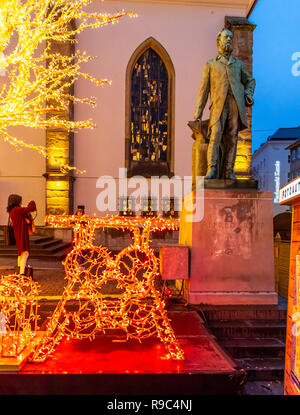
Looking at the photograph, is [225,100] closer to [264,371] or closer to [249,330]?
[249,330]

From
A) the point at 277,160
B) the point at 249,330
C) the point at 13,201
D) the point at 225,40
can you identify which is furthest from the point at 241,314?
the point at 277,160

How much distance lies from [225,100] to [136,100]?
1048 centimetres

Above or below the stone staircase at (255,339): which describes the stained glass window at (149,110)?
above

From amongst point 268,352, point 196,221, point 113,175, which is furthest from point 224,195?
point 113,175

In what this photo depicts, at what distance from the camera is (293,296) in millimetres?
2721

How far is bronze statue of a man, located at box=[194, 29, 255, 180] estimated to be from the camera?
5414 mm

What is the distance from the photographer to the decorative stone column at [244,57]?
12875mm

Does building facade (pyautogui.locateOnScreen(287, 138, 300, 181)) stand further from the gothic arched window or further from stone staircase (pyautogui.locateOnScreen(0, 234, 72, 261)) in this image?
stone staircase (pyautogui.locateOnScreen(0, 234, 72, 261))

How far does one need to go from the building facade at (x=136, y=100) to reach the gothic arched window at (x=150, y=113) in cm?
5

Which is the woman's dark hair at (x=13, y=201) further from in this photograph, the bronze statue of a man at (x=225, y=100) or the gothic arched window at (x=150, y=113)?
the gothic arched window at (x=150, y=113)

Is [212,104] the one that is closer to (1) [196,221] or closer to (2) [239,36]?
(1) [196,221]

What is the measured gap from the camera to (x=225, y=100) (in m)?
→ 5.44

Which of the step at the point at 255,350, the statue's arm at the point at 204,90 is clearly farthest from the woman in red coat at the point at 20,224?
the step at the point at 255,350

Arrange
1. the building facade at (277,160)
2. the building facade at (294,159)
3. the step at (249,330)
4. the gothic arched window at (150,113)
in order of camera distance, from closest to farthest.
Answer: the step at (249,330) < the gothic arched window at (150,113) < the building facade at (294,159) < the building facade at (277,160)
